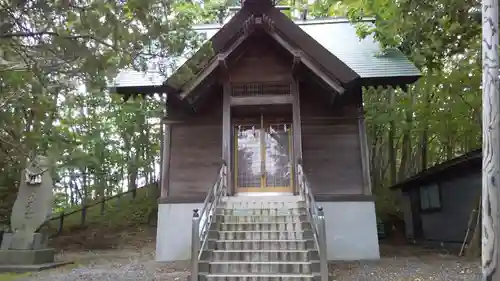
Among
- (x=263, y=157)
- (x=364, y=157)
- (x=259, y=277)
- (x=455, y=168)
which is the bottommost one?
(x=259, y=277)

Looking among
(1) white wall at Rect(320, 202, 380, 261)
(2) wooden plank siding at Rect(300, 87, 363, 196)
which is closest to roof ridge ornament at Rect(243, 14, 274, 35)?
(2) wooden plank siding at Rect(300, 87, 363, 196)

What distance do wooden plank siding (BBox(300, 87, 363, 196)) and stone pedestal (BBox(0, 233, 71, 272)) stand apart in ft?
22.8

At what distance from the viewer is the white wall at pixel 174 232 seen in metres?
9.69

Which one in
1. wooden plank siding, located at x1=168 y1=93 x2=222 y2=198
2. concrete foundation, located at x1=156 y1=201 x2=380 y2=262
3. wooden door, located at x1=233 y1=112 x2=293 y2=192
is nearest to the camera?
concrete foundation, located at x1=156 y1=201 x2=380 y2=262

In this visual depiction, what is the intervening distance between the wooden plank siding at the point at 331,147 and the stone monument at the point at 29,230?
258 inches

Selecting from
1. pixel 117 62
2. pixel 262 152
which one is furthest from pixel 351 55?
pixel 117 62

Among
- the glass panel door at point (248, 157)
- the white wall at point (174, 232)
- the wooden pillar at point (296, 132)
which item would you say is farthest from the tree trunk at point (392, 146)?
the white wall at point (174, 232)

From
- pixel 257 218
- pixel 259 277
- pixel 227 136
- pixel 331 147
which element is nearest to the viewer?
pixel 259 277

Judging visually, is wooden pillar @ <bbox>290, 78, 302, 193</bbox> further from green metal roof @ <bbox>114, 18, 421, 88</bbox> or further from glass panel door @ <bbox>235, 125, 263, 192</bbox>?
green metal roof @ <bbox>114, 18, 421, 88</bbox>

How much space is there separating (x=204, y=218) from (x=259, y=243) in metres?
1.33

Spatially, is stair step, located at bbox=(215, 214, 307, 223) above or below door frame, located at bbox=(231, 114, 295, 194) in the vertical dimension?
below

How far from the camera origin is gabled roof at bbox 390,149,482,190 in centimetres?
1096

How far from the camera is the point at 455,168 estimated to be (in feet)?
39.2

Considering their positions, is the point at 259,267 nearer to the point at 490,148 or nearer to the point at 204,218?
the point at 204,218
